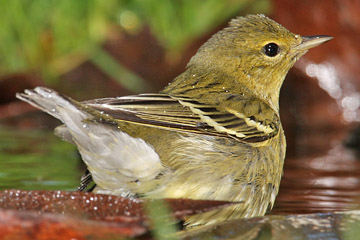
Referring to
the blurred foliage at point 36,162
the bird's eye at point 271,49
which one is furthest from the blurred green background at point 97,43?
the bird's eye at point 271,49

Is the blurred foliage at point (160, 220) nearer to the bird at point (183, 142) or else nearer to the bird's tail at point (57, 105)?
the bird at point (183, 142)

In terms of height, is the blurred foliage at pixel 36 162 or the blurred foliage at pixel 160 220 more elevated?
the blurred foliage at pixel 36 162

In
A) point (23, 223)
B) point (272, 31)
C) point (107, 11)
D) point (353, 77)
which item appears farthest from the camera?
point (107, 11)

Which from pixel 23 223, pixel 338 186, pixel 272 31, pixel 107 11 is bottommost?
pixel 23 223

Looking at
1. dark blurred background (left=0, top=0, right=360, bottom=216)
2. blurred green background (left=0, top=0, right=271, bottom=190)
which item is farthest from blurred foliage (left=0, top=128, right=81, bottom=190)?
blurred green background (left=0, top=0, right=271, bottom=190)

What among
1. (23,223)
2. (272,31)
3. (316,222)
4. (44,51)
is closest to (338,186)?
(272,31)

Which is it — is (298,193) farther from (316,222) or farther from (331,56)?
(331,56)

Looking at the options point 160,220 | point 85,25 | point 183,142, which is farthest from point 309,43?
point 85,25
